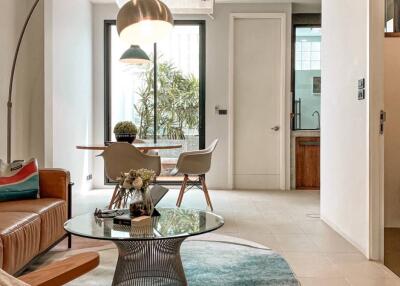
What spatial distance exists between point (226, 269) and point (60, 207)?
4.17 ft

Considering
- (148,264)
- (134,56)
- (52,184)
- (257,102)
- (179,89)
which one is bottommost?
(148,264)

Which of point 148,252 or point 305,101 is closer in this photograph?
point 148,252

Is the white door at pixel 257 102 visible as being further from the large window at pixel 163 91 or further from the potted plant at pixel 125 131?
the potted plant at pixel 125 131

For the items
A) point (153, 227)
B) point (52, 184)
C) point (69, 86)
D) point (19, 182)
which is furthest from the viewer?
point (69, 86)

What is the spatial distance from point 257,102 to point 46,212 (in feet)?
14.6

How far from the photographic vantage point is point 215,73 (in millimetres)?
6484

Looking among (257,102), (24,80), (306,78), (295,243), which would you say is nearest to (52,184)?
(24,80)

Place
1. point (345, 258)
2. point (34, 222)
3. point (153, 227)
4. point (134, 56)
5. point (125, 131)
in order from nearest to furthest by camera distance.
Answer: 1. point (153, 227)
2. point (34, 222)
3. point (345, 258)
4. point (125, 131)
5. point (134, 56)

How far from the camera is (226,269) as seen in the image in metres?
2.64

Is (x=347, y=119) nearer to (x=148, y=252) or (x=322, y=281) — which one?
(x=322, y=281)

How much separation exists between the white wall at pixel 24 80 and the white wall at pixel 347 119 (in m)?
3.03

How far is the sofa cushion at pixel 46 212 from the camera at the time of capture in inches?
102

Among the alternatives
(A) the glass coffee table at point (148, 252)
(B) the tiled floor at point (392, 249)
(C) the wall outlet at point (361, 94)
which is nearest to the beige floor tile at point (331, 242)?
(B) the tiled floor at point (392, 249)

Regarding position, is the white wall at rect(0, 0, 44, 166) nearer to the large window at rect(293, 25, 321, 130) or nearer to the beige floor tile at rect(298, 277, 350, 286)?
the beige floor tile at rect(298, 277, 350, 286)
